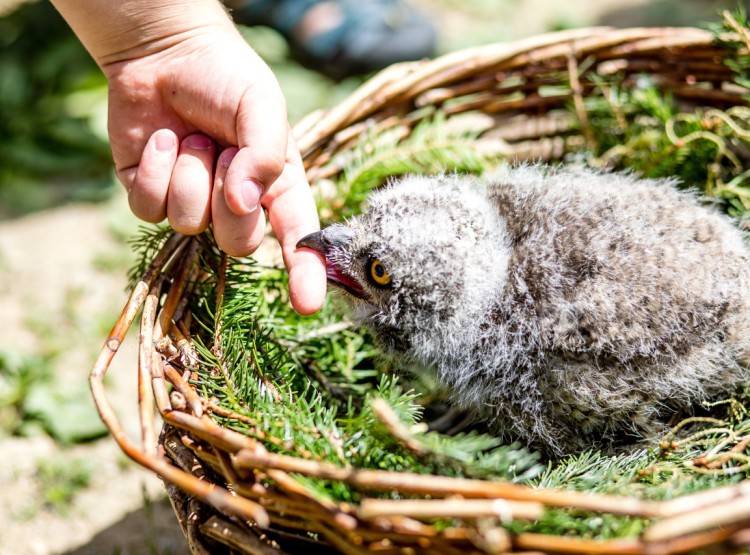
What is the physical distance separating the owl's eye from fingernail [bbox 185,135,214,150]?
0.48 m

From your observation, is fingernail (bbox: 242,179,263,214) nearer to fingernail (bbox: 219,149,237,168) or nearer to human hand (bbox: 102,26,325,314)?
human hand (bbox: 102,26,325,314)

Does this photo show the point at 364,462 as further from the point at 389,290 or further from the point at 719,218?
the point at 719,218

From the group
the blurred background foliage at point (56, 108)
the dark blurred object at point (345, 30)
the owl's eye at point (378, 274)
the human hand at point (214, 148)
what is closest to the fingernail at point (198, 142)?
the human hand at point (214, 148)

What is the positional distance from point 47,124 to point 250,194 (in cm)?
A: 279

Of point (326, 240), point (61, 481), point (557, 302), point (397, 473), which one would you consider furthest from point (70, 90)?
point (397, 473)

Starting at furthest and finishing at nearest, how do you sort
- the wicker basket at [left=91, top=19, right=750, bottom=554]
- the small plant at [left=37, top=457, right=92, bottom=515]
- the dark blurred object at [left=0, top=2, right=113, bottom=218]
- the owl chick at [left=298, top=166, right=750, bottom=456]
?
the dark blurred object at [left=0, top=2, right=113, bottom=218] → the small plant at [left=37, top=457, right=92, bottom=515] → the owl chick at [left=298, top=166, right=750, bottom=456] → the wicker basket at [left=91, top=19, right=750, bottom=554]

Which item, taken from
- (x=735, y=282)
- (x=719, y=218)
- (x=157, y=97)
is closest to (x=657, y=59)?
(x=719, y=218)

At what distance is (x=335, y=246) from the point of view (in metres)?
1.65

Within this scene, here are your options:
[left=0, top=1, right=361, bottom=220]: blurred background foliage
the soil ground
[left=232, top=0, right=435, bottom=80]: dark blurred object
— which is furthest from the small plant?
[left=232, top=0, right=435, bottom=80]: dark blurred object

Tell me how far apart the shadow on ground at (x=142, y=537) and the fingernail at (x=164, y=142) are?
42.6 inches

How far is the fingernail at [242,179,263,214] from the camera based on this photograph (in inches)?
57.4

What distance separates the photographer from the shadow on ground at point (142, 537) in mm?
2109

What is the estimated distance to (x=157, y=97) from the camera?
1.72 metres

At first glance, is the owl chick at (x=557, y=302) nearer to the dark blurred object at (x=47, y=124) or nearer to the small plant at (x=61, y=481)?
the small plant at (x=61, y=481)
